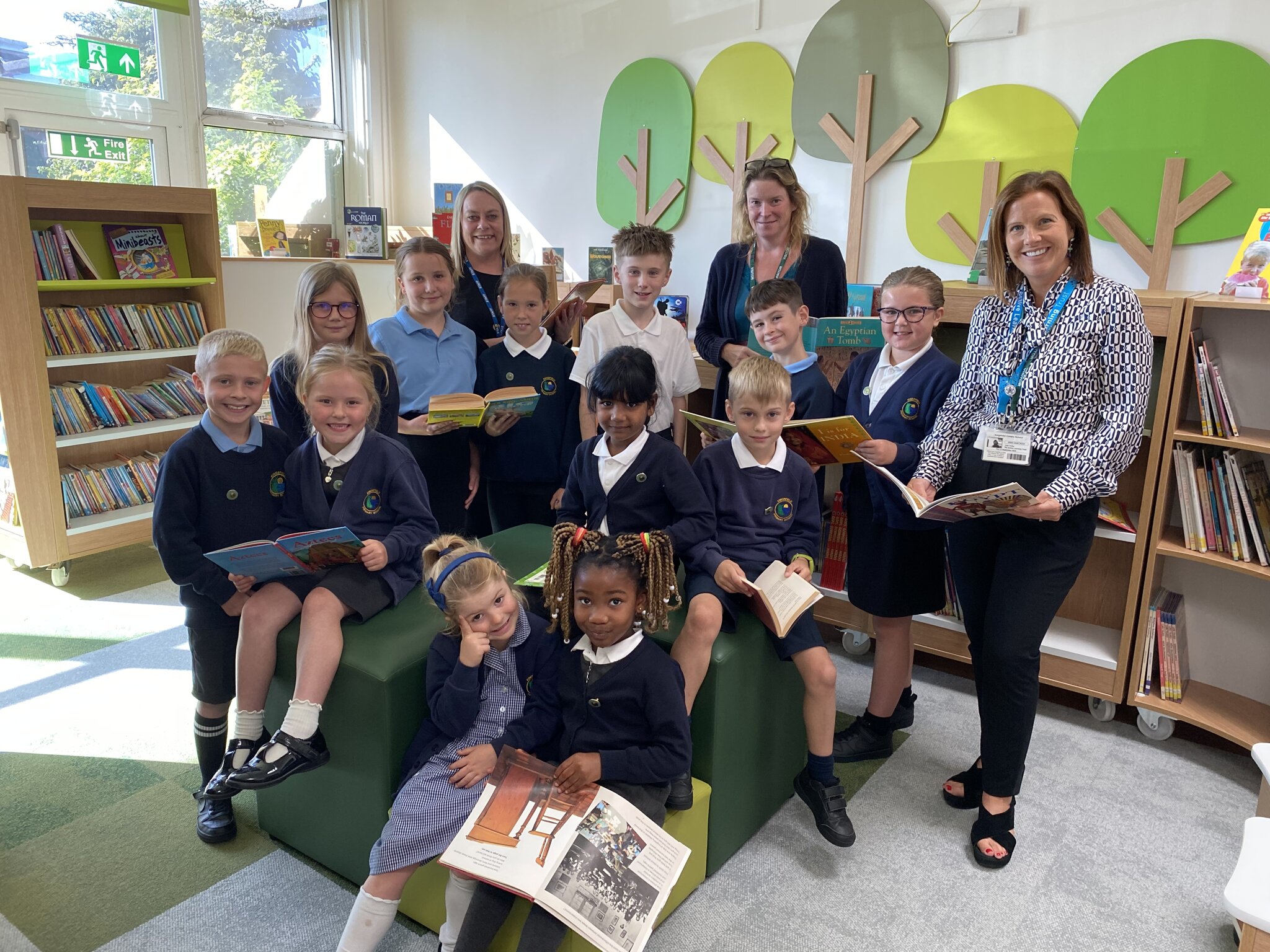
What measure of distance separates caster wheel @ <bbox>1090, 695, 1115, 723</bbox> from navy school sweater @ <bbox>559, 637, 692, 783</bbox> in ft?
5.78

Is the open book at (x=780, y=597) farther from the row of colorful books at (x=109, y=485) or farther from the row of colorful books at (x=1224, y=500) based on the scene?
the row of colorful books at (x=109, y=485)

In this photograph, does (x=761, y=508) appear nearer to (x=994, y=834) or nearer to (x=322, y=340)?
(x=994, y=834)

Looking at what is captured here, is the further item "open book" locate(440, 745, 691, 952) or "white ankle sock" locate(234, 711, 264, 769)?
"white ankle sock" locate(234, 711, 264, 769)

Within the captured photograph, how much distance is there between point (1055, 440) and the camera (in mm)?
1981

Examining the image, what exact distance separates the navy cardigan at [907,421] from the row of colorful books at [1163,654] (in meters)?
0.91

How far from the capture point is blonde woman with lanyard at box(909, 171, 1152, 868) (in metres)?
1.90

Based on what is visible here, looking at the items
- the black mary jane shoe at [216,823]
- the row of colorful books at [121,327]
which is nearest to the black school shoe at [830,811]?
the black mary jane shoe at [216,823]

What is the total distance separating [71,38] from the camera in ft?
16.3

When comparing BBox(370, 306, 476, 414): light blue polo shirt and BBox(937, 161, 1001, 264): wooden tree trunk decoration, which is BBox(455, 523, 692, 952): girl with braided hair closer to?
BBox(370, 306, 476, 414): light blue polo shirt

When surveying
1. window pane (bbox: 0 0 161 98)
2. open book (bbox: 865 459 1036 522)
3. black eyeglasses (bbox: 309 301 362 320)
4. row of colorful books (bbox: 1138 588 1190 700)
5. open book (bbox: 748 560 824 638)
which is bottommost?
row of colorful books (bbox: 1138 588 1190 700)

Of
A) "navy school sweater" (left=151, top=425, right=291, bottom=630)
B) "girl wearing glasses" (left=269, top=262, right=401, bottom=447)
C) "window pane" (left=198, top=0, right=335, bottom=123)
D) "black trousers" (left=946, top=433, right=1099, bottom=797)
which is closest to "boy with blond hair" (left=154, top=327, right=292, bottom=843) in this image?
"navy school sweater" (left=151, top=425, right=291, bottom=630)

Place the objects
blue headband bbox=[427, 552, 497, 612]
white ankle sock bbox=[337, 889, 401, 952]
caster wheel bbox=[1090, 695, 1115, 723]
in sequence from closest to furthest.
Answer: white ankle sock bbox=[337, 889, 401, 952] < blue headband bbox=[427, 552, 497, 612] < caster wheel bbox=[1090, 695, 1115, 723]

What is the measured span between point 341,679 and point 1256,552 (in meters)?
2.47

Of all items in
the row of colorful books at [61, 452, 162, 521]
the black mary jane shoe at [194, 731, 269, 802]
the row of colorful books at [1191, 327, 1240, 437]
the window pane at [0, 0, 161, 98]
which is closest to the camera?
the black mary jane shoe at [194, 731, 269, 802]
